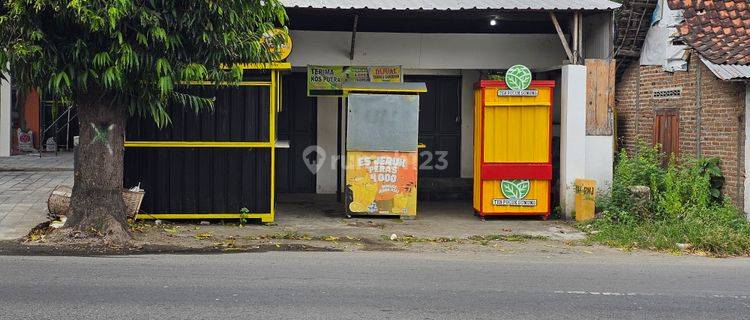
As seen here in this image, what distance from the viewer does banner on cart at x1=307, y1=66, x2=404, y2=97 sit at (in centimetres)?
1577

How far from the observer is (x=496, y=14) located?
14047 mm

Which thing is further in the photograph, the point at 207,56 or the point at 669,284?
the point at 207,56

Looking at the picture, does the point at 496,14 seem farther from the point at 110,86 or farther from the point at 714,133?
the point at 110,86

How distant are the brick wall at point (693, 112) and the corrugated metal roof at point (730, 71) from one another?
0.39m

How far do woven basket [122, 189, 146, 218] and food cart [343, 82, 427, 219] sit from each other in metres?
3.38

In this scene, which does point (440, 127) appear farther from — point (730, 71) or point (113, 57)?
point (113, 57)

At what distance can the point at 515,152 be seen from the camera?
46.2ft

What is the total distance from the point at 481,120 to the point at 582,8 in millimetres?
2404

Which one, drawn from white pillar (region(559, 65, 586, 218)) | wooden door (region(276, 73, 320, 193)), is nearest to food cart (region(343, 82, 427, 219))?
white pillar (region(559, 65, 586, 218))

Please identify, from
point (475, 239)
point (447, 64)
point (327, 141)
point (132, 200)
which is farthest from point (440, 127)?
point (132, 200)

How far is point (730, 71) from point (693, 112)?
5.18 feet

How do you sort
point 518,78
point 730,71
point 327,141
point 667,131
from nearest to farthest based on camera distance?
point 730,71, point 518,78, point 667,131, point 327,141

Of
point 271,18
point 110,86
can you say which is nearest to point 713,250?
point 271,18

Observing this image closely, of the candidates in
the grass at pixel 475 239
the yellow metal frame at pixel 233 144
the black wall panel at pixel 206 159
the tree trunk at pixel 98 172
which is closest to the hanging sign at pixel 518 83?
the grass at pixel 475 239
